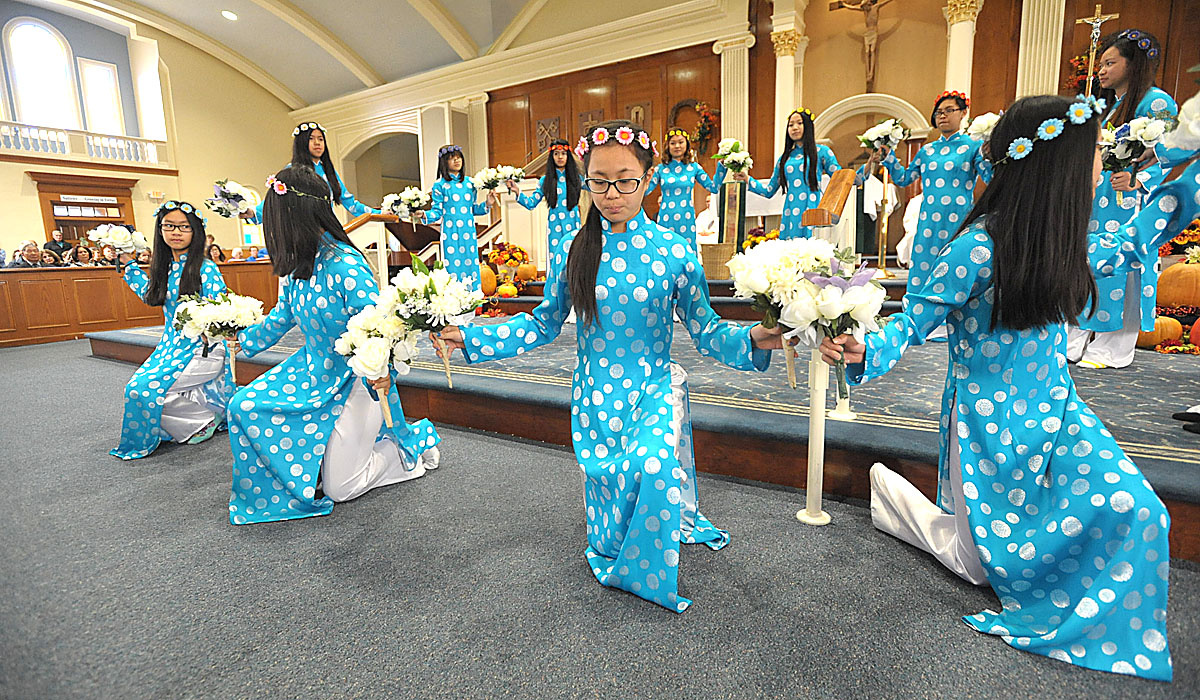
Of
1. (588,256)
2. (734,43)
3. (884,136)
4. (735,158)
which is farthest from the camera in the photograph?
(734,43)

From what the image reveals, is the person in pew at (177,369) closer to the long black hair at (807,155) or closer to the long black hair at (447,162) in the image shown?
the long black hair at (447,162)

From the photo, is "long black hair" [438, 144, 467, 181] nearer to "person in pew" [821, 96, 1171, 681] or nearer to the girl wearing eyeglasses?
the girl wearing eyeglasses

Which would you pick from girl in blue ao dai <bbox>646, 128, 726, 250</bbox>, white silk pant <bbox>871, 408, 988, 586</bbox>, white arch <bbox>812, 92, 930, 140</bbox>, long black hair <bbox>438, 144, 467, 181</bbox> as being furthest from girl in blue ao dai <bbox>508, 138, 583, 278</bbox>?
white arch <bbox>812, 92, 930, 140</bbox>

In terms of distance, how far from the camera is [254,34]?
543 inches

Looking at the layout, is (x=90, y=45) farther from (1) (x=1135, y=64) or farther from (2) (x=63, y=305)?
(1) (x=1135, y=64)

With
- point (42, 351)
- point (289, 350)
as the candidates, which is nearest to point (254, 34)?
point (42, 351)

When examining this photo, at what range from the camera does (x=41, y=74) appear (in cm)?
1223

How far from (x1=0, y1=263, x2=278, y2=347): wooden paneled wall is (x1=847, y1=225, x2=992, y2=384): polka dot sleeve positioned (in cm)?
970

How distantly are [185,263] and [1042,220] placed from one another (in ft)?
14.0

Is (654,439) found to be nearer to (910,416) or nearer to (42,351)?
(910,416)

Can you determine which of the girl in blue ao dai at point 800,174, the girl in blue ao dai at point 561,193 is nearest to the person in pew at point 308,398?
the girl in blue ao dai at point 561,193

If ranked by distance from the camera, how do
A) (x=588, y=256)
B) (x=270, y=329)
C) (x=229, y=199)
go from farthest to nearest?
(x=229, y=199)
(x=270, y=329)
(x=588, y=256)

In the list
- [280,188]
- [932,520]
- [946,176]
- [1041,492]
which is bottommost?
[932,520]

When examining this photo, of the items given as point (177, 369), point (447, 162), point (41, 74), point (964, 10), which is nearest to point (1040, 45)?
point (964, 10)
